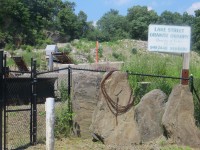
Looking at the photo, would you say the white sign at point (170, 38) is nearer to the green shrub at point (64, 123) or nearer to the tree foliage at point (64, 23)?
the green shrub at point (64, 123)

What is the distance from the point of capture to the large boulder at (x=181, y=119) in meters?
10.2

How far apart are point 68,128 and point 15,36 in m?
67.5

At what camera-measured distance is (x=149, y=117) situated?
35.7 feet

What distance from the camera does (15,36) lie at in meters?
77.4

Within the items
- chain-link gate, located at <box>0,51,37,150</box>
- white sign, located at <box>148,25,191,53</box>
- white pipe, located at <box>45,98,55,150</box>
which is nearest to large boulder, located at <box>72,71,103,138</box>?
chain-link gate, located at <box>0,51,37,150</box>

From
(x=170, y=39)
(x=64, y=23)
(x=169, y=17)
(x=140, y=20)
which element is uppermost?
(x=169, y=17)

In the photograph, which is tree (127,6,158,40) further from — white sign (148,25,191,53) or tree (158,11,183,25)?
white sign (148,25,191,53)

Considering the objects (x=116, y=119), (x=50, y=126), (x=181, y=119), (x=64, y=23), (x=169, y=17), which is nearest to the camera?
(x=50, y=126)

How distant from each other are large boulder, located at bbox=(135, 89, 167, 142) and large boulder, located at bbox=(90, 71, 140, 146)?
1.40 ft

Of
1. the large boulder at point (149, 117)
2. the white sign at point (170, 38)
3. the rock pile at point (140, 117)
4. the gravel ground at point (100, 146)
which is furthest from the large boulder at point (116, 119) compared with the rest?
the white sign at point (170, 38)

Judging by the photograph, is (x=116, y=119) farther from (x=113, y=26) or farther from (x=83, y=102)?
(x=113, y=26)

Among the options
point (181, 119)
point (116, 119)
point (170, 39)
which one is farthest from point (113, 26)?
point (181, 119)

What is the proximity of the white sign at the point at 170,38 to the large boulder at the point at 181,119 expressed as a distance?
36.1 inches

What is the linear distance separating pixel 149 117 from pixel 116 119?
818 mm
